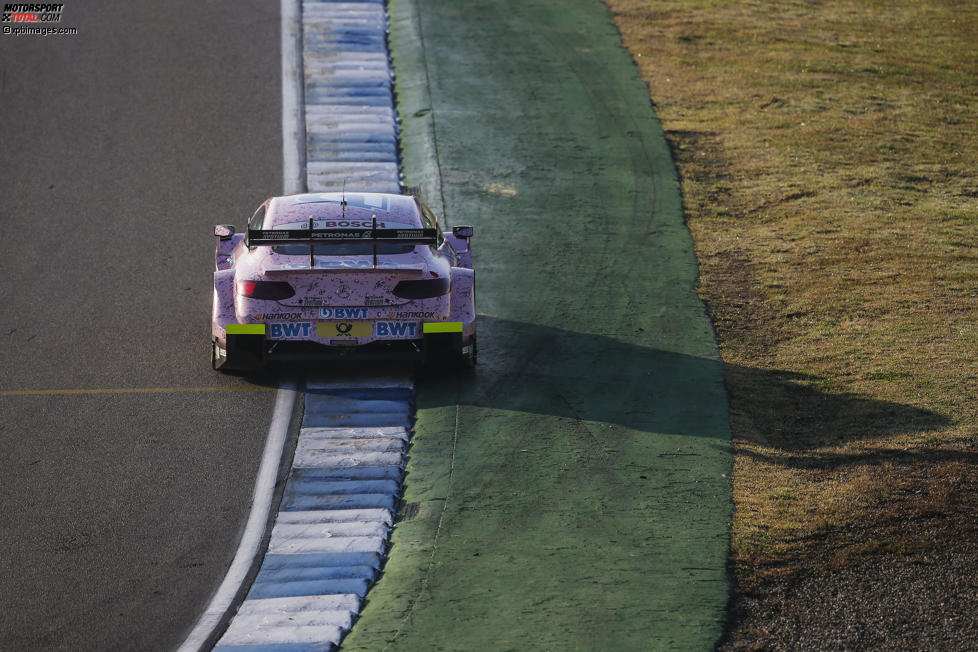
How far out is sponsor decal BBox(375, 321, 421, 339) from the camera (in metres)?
10.8

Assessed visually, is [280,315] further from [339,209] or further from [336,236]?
[339,209]

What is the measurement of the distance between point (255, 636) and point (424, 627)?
1027 mm

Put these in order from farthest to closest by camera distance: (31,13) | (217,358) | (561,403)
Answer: (31,13) → (217,358) → (561,403)

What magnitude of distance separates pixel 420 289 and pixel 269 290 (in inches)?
51.1

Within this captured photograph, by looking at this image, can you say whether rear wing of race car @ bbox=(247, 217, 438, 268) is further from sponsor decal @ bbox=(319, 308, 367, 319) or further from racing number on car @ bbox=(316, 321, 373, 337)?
racing number on car @ bbox=(316, 321, 373, 337)

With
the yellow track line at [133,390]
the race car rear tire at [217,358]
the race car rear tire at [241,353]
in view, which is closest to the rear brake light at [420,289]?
the race car rear tire at [241,353]

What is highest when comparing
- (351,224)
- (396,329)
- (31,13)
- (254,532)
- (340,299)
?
(31,13)

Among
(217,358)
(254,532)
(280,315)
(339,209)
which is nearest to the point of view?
(254,532)

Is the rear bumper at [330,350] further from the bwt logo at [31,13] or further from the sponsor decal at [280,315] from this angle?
the bwt logo at [31,13]

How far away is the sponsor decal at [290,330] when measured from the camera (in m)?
10.7

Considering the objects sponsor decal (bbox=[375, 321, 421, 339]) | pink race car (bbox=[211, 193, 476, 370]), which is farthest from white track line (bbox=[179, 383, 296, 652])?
sponsor decal (bbox=[375, 321, 421, 339])

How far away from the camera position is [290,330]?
10742mm

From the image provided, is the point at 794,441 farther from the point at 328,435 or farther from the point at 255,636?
the point at 255,636

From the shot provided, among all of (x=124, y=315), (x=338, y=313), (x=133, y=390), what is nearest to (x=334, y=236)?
(x=338, y=313)
